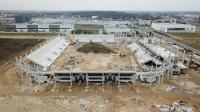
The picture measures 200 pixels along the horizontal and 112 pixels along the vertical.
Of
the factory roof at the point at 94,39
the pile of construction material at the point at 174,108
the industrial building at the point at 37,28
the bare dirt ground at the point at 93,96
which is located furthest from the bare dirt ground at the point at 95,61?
the industrial building at the point at 37,28

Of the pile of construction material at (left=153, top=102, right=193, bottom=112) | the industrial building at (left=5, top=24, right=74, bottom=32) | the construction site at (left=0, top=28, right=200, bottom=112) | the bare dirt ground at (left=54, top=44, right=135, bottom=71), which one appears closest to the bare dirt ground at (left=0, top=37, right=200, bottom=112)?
the construction site at (left=0, top=28, right=200, bottom=112)

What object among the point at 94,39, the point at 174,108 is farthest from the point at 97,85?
the point at 94,39

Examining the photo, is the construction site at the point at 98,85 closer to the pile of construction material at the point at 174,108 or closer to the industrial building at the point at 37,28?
the pile of construction material at the point at 174,108

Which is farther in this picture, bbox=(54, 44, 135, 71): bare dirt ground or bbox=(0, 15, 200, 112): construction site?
bbox=(54, 44, 135, 71): bare dirt ground

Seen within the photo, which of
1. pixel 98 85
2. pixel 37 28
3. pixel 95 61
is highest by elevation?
pixel 37 28

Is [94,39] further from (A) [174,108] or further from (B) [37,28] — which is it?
(A) [174,108]

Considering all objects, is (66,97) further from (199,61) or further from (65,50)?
(199,61)

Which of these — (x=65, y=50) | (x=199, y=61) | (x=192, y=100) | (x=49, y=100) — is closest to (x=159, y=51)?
(x=199, y=61)

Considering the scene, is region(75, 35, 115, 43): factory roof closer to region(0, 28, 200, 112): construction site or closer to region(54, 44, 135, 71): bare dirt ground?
region(54, 44, 135, 71): bare dirt ground
